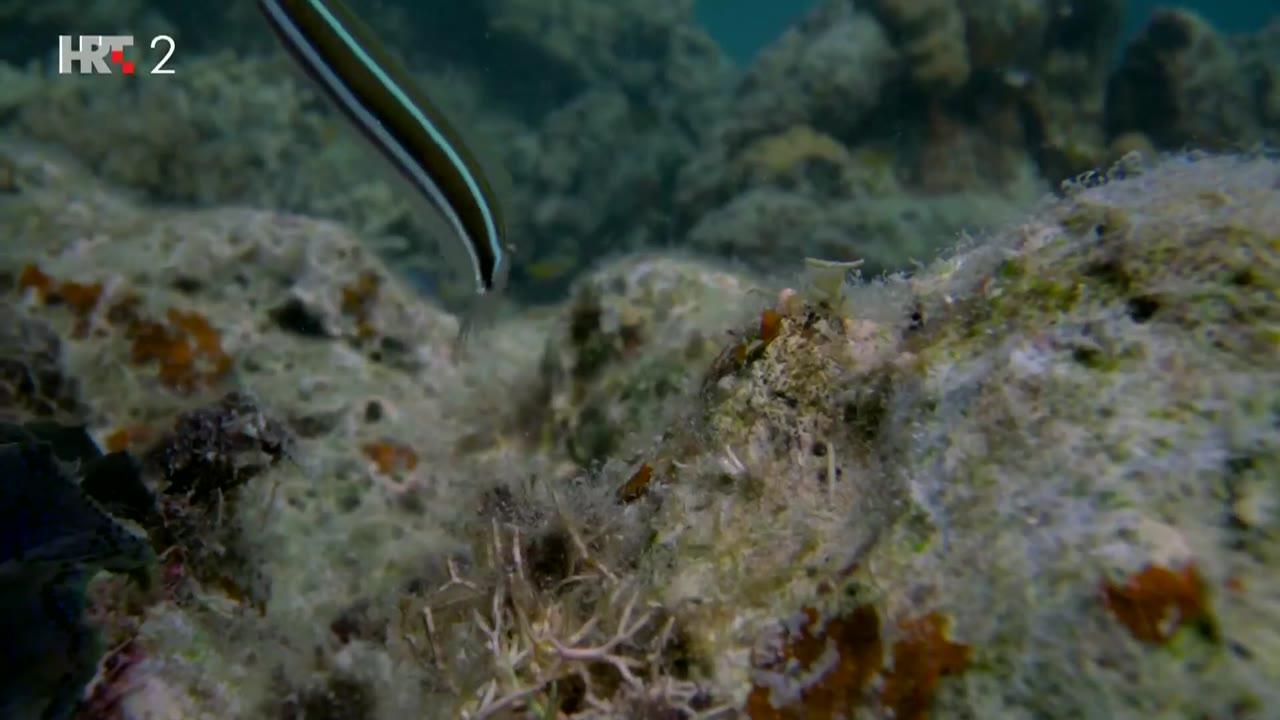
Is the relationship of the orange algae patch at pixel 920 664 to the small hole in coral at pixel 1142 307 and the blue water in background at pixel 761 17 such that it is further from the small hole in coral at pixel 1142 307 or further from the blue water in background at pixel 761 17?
the blue water in background at pixel 761 17

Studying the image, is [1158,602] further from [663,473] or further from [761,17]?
[761,17]

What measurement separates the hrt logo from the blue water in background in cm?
4138

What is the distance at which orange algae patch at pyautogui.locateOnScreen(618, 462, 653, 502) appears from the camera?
223cm

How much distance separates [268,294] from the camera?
4.29 m

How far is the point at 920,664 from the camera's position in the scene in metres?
1.31

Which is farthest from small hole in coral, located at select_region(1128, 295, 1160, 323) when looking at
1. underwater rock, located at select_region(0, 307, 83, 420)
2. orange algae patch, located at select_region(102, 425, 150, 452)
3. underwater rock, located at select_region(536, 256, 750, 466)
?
underwater rock, located at select_region(0, 307, 83, 420)

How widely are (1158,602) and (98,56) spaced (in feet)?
42.9

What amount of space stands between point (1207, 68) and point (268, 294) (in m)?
14.2

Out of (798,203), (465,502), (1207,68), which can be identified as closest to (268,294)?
(465,502)

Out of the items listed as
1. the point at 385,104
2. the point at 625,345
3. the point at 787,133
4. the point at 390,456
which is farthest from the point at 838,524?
the point at 787,133

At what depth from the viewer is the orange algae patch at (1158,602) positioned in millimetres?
1104

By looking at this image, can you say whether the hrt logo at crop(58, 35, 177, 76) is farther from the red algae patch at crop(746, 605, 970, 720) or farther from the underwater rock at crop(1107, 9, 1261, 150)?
the underwater rock at crop(1107, 9, 1261, 150)

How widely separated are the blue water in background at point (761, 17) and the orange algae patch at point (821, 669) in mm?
49992

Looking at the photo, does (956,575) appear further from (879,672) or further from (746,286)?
(746,286)
